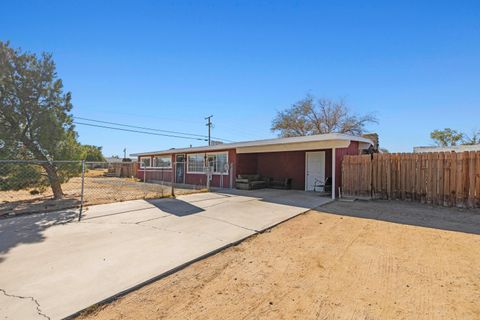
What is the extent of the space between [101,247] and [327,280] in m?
3.55

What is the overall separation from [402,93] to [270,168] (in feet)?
28.2

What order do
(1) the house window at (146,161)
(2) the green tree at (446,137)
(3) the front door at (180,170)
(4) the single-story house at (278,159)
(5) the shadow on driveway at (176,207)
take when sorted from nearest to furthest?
(5) the shadow on driveway at (176,207) < (4) the single-story house at (278,159) < (3) the front door at (180,170) < (1) the house window at (146,161) < (2) the green tree at (446,137)

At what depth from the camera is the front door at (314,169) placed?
39.1 feet

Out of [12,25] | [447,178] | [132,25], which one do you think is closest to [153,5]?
[132,25]

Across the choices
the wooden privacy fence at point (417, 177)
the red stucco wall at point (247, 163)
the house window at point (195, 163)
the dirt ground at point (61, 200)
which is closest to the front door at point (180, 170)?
the house window at point (195, 163)

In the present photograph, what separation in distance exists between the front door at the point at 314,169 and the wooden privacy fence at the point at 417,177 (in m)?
2.42

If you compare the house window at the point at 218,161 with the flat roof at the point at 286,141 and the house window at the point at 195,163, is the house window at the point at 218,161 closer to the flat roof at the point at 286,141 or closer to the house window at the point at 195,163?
the flat roof at the point at 286,141

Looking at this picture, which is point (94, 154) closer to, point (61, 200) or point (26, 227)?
point (61, 200)

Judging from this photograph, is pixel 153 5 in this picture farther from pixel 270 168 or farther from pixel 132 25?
pixel 270 168

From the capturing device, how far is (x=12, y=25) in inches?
312

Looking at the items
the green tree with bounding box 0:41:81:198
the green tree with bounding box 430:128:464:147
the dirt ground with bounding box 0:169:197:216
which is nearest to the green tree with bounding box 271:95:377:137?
the green tree with bounding box 430:128:464:147

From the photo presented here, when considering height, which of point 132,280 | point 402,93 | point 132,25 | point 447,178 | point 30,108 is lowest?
point 132,280

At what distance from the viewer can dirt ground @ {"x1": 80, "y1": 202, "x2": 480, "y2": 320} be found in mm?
2348

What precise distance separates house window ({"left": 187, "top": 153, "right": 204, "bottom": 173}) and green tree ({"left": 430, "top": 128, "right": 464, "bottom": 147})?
28.9m
